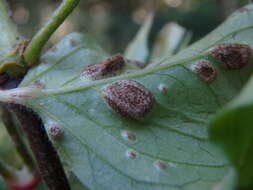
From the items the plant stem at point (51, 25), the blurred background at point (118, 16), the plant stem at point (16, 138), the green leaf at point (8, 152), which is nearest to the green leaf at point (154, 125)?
the plant stem at point (51, 25)

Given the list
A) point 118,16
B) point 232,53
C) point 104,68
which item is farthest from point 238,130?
point 118,16

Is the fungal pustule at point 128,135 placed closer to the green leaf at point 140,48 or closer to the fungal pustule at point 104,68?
the fungal pustule at point 104,68

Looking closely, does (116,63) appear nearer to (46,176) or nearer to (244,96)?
(46,176)

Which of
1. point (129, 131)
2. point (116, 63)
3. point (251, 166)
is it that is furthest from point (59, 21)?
point (251, 166)

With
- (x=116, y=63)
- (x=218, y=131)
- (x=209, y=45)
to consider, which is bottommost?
(x=116, y=63)

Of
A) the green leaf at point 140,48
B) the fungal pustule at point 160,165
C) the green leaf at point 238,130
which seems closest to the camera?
the green leaf at point 238,130

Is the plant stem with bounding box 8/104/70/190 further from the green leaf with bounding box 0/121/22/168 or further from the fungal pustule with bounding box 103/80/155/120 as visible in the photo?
the green leaf with bounding box 0/121/22/168
